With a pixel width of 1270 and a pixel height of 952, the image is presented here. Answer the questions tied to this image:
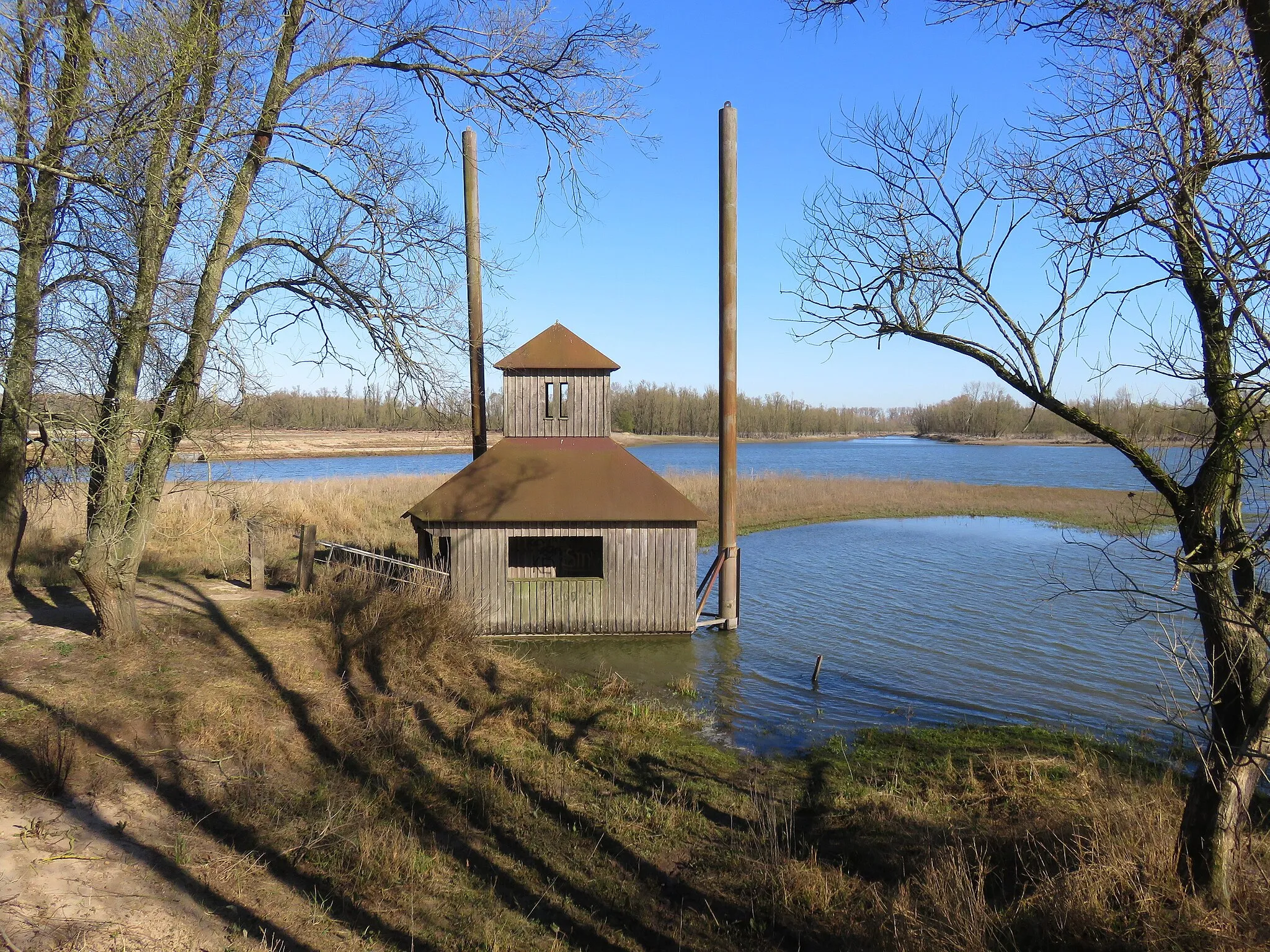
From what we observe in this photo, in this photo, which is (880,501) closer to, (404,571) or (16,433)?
(404,571)

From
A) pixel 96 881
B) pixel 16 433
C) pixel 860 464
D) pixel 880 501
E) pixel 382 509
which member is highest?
pixel 16 433

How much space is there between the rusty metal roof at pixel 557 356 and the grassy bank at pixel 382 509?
544 centimetres

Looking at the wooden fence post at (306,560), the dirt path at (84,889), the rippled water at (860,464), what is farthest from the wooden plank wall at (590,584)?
the rippled water at (860,464)

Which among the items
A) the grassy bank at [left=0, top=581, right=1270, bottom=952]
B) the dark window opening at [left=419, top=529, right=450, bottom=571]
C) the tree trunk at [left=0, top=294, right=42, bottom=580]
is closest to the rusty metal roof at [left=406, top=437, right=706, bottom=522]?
the dark window opening at [left=419, top=529, right=450, bottom=571]

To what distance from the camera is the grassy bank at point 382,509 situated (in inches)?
627

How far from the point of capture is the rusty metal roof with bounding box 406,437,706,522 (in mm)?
14500

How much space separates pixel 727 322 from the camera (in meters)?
15.1

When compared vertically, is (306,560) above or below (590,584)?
above

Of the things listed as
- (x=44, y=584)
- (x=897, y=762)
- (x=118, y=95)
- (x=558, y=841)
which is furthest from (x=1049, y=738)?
(x=44, y=584)

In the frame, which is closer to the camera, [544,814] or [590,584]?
[544,814]

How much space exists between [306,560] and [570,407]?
5.61m

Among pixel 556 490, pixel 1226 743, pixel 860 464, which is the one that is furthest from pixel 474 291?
pixel 860 464

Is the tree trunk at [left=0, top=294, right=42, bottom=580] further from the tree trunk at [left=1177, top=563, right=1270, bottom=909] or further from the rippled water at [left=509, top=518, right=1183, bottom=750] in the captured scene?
the tree trunk at [left=1177, top=563, right=1270, bottom=909]

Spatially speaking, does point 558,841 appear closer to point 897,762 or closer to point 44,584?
point 897,762
